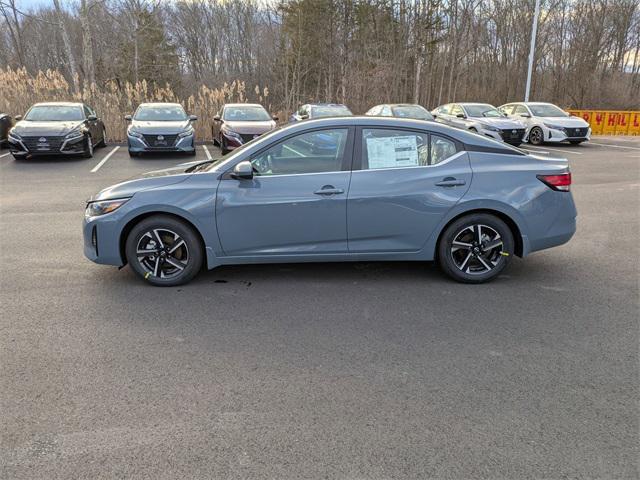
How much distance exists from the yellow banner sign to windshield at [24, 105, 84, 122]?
870 inches

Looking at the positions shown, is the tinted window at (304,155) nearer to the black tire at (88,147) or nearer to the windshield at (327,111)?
the black tire at (88,147)

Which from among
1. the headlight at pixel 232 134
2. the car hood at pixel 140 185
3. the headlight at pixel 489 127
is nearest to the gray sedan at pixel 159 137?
the headlight at pixel 232 134

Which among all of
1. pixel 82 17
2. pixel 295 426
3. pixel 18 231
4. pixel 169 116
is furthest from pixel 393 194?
pixel 82 17

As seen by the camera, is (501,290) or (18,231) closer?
(501,290)

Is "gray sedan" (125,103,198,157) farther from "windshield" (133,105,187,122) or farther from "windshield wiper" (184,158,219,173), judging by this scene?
"windshield wiper" (184,158,219,173)

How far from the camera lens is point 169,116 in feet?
50.9

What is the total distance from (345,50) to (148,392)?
31142mm

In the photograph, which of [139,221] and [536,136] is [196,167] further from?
[536,136]

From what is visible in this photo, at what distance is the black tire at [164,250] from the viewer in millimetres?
4750

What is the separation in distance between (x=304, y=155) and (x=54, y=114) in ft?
41.7

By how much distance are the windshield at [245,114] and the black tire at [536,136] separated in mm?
9901

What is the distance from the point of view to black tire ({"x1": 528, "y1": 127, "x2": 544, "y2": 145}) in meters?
18.6

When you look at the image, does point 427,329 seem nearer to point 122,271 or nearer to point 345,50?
point 122,271

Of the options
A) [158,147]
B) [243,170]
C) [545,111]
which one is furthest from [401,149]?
[545,111]
